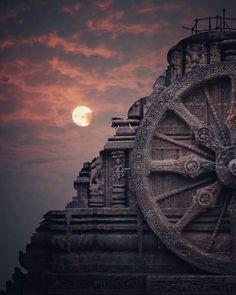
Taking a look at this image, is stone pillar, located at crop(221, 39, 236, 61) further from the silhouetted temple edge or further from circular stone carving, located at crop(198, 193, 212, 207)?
circular stone carving, located at crop(198, 193, 212, 207)

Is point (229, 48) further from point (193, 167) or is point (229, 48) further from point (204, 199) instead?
point (204, 199)

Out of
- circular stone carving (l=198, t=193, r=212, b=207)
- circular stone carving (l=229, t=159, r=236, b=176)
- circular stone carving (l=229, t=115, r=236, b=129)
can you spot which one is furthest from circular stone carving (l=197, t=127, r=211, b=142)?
circular stone carving (l=198, t=193, r=212, b=207)

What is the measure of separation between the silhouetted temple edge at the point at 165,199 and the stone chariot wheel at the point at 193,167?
0.02 metres

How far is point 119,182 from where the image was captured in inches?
492

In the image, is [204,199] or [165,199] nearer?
[204,199]

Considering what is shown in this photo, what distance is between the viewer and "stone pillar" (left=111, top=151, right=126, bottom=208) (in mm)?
12492

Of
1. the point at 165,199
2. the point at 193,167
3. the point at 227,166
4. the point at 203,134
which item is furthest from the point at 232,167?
the point at 165,199

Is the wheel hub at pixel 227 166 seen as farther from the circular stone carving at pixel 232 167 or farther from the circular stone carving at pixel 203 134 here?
the circular stone carving at pixel 203 134

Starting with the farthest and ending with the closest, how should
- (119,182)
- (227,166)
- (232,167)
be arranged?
(119,182) → (227,166) → (232,167)

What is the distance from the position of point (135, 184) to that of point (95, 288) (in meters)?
2.59

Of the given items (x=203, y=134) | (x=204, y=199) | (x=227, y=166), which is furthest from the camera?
(x=203, y=134)

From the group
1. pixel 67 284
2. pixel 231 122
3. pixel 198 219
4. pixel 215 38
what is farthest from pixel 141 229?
pixel 215 38

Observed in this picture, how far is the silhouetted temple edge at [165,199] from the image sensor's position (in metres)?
11.8

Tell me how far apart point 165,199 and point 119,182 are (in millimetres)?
1189
